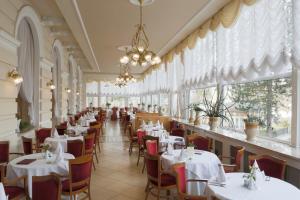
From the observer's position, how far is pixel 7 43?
15.0 feet

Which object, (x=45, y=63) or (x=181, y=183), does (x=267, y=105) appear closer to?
(x=181, y=183)

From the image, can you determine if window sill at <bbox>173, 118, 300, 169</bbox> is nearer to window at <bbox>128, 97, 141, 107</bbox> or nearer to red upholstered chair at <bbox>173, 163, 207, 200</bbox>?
red upholstered chair at <bbox>173, 163, 207, 200</bbox>

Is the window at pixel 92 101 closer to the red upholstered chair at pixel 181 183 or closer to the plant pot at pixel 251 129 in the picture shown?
the plant pot at pixel 251 129

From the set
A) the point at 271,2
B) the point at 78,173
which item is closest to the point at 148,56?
the point at 271,2

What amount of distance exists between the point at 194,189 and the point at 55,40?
22.5 ft

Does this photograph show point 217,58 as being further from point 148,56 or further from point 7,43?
point 7,43

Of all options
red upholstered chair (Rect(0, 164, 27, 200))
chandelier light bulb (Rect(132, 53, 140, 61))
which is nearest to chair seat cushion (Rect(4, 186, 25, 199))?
red upholstered chair (Rect(0, 164, 27, 200))

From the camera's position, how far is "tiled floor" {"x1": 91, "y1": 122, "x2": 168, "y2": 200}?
170 inches

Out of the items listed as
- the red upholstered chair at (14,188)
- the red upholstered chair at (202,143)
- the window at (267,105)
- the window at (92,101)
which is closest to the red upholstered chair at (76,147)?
the red upholstered chair at (14,188)

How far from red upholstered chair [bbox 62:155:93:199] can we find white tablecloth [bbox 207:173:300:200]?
1687 mm

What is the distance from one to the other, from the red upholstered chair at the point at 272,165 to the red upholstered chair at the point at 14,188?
2.89m

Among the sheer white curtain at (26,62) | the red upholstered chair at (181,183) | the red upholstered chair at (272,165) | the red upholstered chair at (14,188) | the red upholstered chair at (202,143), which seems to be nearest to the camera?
→ the red upholstered chair at (181,183)

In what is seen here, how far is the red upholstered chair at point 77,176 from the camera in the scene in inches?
131

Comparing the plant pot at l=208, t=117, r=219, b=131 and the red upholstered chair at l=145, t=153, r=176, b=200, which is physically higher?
the plant pot at l=208, t=117, r=219, b=131
